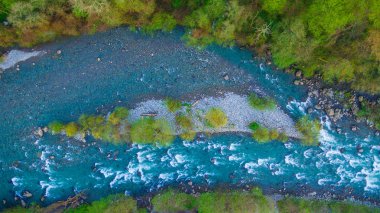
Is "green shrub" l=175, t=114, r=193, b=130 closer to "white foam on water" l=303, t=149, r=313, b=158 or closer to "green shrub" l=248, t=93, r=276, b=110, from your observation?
"green shrub" l=248, t=93, r=276, b=110

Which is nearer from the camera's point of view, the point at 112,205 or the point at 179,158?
the point at 112,205

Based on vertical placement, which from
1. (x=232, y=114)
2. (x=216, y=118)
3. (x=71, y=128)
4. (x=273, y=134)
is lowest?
(x=273, y=134)

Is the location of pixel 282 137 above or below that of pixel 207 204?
above

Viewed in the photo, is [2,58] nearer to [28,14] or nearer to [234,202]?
[28,14]

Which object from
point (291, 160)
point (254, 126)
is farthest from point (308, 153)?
point (254, 126)

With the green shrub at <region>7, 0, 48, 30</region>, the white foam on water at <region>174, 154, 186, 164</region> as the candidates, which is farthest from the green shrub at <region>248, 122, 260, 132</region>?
the green shrub at <region>7, 0, 48, 30</region>
